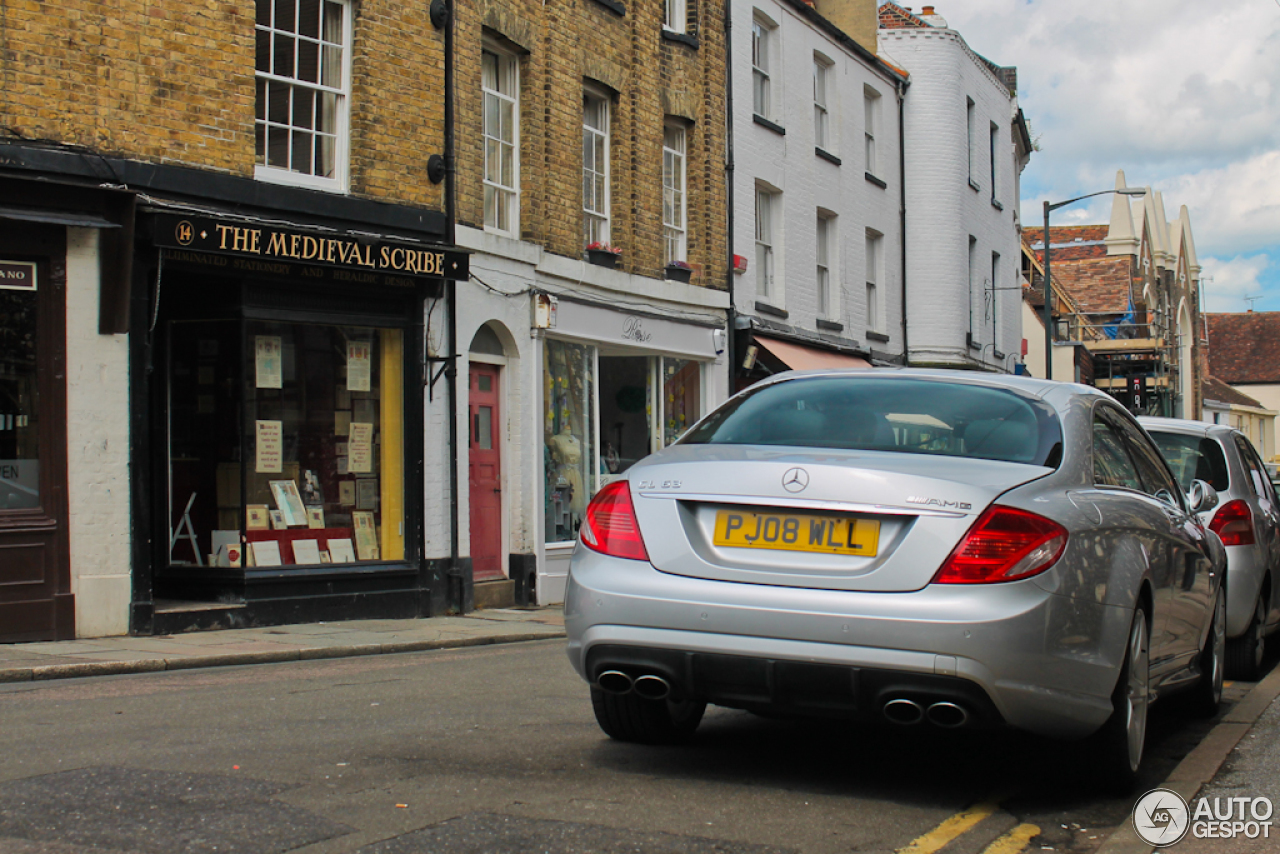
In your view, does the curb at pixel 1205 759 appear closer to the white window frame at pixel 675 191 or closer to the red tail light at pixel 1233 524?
the red tail light at pixel 1233 524

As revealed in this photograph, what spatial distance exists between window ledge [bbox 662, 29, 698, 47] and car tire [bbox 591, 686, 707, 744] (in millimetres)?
14998

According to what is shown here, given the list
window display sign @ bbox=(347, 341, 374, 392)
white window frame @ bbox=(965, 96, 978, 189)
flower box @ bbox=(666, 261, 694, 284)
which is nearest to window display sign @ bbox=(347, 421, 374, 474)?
window display sign @ bbox=(347, 341, 374, 392)

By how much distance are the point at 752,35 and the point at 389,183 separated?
10.1 metres

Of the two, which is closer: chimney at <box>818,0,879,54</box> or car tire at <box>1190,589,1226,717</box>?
car tire at <box>1190,589,1226,717</box>

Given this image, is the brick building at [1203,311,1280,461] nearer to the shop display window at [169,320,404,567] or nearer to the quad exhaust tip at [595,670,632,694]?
the shop display window at [169,320,404,567]

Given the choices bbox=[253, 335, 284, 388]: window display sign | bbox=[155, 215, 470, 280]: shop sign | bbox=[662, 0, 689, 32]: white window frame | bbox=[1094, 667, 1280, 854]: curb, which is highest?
bbox=[662, 0, 689, 32]: white window frame

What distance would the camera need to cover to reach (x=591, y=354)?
58.3 feet

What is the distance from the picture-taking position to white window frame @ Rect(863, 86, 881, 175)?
27.7 meters

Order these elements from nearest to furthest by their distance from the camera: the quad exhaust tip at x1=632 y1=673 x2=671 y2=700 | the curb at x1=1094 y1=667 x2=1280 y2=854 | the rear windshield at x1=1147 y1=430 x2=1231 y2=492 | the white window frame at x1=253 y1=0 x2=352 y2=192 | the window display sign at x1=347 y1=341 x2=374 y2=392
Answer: the curb at x1=1094 y1=667 x2=1280 y2=854, the quad exhaust tip at x1=632 y1=673 x2=671 y2=700, the rear windshield at x1=1147 y1=430 x2=1231 y2=492, the white window frame at x1=253 y1=0 x2=352 y2=192, the window display sign at x1=347 y1=341 x2=374 y2=392

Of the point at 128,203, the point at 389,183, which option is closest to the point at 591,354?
the point at 389,183

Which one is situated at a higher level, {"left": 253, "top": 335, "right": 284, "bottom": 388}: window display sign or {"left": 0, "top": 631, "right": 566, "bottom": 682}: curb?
{"left": 253, "top": 335, "right": 284, "bottom": 388}: window display sign

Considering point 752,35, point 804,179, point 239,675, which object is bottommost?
point 239,675

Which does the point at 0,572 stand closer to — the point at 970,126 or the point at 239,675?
the point at 239,675

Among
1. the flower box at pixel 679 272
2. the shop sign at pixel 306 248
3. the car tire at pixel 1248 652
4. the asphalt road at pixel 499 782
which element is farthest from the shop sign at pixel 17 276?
the flower box at pixel 679 272
